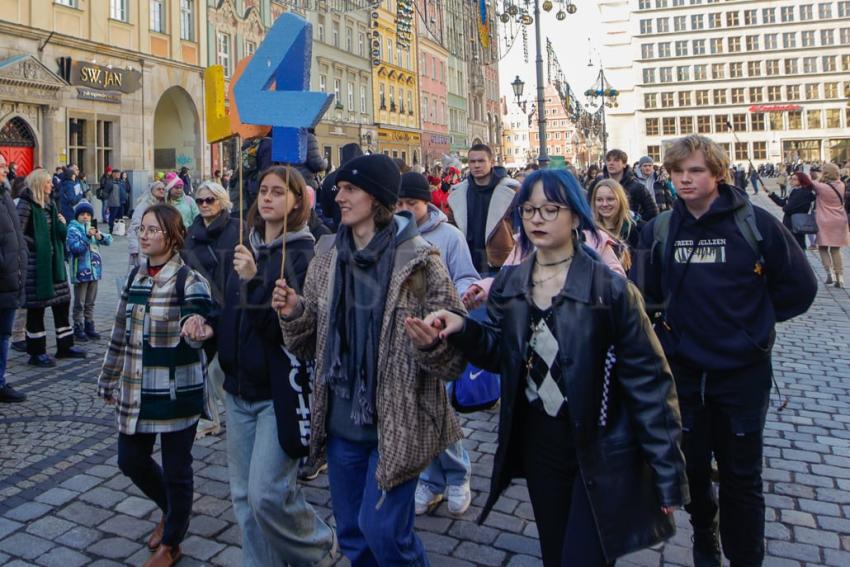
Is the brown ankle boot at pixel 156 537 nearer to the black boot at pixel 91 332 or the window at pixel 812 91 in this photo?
the black boot at pixel 91 332

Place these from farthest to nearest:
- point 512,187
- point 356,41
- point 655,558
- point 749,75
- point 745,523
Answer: point 749,75 → point 356,41 → point 512,187 → point 655,558 → point 745,523

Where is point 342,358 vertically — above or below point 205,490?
above

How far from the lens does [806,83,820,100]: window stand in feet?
282

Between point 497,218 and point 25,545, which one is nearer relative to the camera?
point 25,545

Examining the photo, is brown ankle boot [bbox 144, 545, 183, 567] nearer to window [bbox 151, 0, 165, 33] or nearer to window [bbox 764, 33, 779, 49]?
window [bbox 151, 0, 165, 33]

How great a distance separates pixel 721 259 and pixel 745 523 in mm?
1128

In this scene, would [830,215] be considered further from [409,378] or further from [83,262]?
[409,378]

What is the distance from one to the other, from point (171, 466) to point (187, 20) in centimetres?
2818

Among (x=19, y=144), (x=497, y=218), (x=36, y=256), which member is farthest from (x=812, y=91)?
(x=36, y=256)

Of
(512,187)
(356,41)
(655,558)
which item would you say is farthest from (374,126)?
(655,558)

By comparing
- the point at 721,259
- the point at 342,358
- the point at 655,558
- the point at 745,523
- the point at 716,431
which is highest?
the point at 721,259

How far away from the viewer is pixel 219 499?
4371 millimetres

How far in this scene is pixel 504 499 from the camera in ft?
14.3

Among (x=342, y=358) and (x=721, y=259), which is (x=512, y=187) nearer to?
(x=721, y=259)
